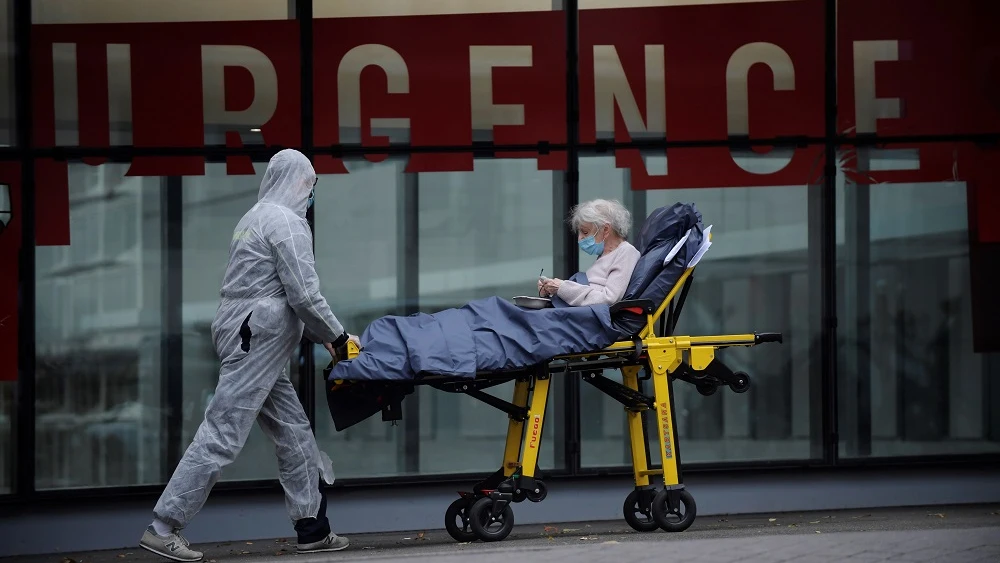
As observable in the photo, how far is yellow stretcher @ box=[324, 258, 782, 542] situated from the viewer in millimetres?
6699

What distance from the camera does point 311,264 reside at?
650 centimetres

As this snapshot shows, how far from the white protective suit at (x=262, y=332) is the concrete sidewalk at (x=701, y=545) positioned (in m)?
0.53

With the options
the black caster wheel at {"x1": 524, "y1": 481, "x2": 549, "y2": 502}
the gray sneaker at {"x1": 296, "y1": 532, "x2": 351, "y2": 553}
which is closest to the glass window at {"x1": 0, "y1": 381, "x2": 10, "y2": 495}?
the gray sneaker at {"x1": 296, "y1": 532, "x2": 351, "y2": 553}

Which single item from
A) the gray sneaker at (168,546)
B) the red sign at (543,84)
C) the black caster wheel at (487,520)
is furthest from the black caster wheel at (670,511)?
the red sign at (543,84)

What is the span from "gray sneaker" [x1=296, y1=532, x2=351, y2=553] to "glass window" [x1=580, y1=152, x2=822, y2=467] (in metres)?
2.81

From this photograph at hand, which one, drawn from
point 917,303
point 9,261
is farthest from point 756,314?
point 9,261

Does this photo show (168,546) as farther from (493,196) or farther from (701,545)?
(493,196)

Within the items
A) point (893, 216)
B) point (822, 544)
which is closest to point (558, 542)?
point (822, 544)

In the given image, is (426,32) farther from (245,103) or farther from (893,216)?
(893,216)

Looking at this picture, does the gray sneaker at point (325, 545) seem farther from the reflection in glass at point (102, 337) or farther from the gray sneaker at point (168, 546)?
the reflection in glass at point (102, 337)

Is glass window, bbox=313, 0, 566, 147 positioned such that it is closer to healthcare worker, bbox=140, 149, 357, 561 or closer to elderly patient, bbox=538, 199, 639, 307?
elderly patient, bbox=538, 199, 639, 307

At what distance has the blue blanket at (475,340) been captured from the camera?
6.27 meters

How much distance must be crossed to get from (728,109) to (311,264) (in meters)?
3.71

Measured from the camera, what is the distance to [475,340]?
21.2 feet
